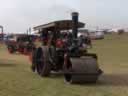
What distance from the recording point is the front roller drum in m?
12.0

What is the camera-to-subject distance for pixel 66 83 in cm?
1212

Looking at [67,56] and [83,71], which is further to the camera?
[67,56]

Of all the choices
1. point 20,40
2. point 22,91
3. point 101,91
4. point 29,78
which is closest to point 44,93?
point 22,91

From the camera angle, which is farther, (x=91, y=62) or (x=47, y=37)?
(x=47, y=37)

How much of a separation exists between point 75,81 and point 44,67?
1.85 m

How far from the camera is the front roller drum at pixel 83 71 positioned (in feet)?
39.3

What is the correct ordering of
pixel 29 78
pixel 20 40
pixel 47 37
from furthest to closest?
pixel 20 40, pixel 47 37, pixel 29 78

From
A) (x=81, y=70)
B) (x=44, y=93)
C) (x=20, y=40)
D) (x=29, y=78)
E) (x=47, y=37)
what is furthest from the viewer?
(x=20, y=40)

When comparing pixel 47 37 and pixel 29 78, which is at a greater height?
pixel 47 37

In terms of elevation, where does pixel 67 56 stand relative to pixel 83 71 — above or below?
above

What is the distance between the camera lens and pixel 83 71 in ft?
39.3

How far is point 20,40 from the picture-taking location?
31922 millimetres

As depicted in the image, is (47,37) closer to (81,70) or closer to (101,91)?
(81,70)

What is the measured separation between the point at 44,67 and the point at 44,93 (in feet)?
11.8
